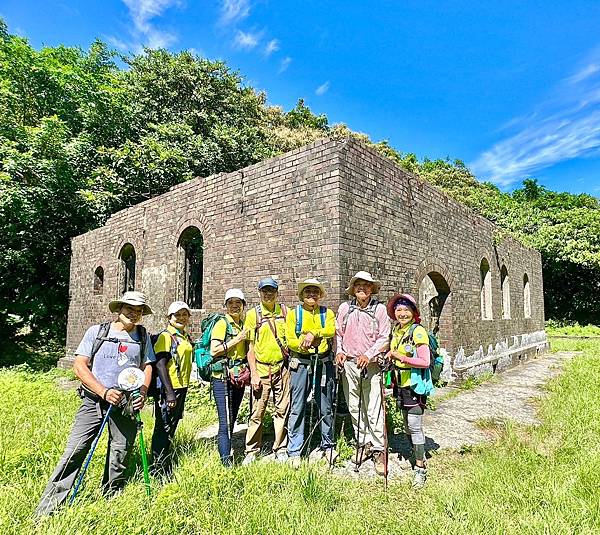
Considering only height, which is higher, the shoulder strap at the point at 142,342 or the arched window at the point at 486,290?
the arched window at the point at 486,290

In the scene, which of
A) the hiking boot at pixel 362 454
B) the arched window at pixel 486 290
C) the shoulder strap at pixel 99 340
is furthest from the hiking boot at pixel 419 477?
the arched window at pixel 486 290

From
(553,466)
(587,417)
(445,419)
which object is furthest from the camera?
(445,419)

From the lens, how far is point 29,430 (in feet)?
16.4

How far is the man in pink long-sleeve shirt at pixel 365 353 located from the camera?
436 cm

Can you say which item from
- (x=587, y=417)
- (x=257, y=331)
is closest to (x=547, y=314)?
(x=587, y=417)

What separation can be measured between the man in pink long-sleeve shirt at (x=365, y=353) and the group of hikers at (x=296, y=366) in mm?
11

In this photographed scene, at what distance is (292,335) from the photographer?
4.42 metres

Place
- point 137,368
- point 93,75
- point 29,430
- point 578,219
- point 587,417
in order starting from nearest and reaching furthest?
point 137,368, point 29,430, point 587,417, point 93,75, point 578,219

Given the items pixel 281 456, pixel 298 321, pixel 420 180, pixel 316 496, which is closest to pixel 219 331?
pixel 298 321

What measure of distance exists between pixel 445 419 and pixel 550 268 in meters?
24.2

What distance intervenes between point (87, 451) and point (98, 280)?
9345mm

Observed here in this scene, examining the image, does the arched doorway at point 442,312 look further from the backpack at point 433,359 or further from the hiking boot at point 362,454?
the hiking boot at point 362,454

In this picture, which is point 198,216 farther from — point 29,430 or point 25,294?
point 25,294

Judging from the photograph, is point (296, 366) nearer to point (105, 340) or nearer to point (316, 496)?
point (316, 496)
